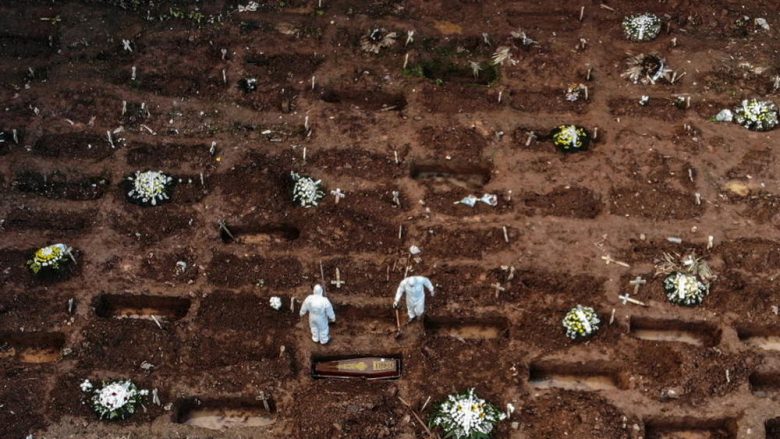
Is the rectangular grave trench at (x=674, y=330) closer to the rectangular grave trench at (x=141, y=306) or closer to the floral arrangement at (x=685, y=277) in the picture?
the floral arrangement at (x=685, y=277)

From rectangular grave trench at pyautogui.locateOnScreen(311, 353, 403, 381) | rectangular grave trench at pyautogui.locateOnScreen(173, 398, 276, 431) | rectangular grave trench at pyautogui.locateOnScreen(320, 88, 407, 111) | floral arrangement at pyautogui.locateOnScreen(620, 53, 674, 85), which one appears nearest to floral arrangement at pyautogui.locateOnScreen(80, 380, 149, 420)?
rectangular grave trench at pyautogui.locateOnScreen(173, 398, 276, 431)

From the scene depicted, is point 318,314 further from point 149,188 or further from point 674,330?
point 674,330

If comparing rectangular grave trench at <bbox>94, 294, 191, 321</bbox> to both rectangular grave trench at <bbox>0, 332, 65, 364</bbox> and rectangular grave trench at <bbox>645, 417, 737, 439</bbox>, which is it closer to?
rectangular grave trench at <bbox>0, 332, 65, 364</bbox>

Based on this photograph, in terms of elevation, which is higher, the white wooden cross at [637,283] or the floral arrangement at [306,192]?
the floral arrangement at [306,192]

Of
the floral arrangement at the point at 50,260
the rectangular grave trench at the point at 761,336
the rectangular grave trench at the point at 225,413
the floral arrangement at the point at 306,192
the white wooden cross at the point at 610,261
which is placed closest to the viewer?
the rectangular grave trench at the point at 225,413

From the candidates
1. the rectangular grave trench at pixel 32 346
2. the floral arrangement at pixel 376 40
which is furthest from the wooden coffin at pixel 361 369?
the floral arrangement at pixel 376 40

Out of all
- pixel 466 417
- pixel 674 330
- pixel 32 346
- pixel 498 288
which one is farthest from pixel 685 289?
pixel 32 346

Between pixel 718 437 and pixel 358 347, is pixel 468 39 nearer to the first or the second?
pixel 358 347
